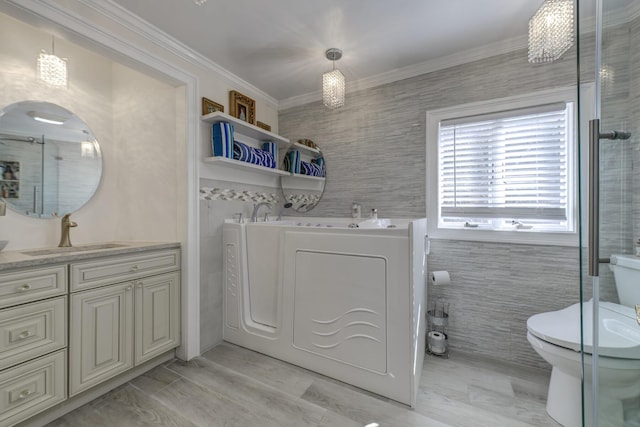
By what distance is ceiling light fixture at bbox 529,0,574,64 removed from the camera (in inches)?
49.1

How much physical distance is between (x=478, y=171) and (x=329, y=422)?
192 cm

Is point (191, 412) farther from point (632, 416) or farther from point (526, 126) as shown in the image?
point (526, 126)

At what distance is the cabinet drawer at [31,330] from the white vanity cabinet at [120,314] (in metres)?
0.06

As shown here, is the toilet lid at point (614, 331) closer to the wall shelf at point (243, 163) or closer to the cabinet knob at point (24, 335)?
the wall shelf at point (243, 163)

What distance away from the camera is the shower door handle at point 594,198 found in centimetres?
79

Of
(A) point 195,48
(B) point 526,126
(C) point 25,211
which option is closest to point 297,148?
(A) point 195,48

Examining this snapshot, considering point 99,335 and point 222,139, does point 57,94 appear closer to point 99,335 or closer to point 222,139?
point 222,139

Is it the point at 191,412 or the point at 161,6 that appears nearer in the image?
the point at 191,412

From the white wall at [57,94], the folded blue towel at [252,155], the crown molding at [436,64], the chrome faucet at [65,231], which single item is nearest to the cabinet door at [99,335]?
the chrome faucet at [65,231]

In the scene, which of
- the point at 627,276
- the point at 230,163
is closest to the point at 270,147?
the point at 230,163

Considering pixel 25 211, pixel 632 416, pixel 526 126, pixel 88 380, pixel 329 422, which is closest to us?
pixel 632 416

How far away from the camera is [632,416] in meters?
0.83

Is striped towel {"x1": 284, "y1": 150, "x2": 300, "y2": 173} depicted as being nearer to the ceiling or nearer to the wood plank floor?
the ceiling

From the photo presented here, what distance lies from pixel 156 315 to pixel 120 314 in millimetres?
230
